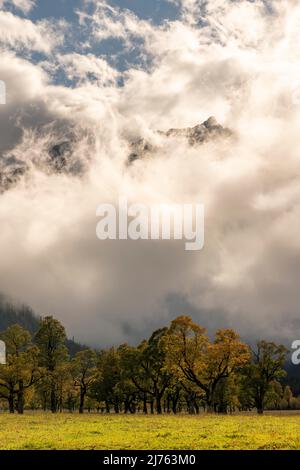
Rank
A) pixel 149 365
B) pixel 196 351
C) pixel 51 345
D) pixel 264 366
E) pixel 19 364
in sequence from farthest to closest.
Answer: pixel 264 366 < pixel 149 365 < pixel 51 345 < pixel 19 364 < pixel 196 351

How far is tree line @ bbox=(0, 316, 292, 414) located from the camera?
256ft

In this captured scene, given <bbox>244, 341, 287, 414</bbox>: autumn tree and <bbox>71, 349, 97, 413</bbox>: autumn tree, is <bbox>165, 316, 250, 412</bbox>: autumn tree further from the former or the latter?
<bbox>71, 349, 97, 413</bbox>: autumn tree

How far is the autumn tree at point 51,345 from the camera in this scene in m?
87.2

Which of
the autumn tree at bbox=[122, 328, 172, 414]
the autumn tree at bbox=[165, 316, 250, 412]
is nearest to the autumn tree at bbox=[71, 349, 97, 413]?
the autumn tree at bbox=[122, 328, 172, 414]

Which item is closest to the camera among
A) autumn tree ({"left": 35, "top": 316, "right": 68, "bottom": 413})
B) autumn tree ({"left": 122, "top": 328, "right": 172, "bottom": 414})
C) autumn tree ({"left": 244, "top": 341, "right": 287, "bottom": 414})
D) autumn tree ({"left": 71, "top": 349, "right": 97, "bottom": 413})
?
autumn tree ({"left": 35, "top": 316, "right": 68, "bottom": 413})

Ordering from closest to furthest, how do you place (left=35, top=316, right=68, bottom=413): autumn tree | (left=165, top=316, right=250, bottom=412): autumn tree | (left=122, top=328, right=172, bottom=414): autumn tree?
(left=165, top=316, right=250, bottom=412): autumn tree < (left=35, top=316, right=68, bottom=413): autumn tree < (left=122, top=328, right=172, bottom=414): autumn tree

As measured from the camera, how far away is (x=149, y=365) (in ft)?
302

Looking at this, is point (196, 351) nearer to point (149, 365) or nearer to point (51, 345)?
point (149, 365)

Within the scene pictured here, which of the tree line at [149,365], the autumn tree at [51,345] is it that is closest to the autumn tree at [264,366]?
the tree line at [149,365]

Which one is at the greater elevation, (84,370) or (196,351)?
(196,351)

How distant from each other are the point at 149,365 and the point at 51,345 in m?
18.9

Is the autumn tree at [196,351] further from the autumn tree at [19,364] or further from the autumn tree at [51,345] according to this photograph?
the autumn tree at [19,364]

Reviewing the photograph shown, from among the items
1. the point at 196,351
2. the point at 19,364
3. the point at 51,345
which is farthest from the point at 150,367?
the point at 19,364
